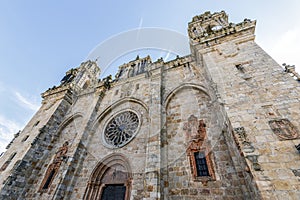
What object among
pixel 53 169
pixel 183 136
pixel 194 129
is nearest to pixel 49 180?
pixel 53 169

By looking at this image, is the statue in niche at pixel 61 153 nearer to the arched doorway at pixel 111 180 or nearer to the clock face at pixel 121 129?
the clock face at pixel 121 129

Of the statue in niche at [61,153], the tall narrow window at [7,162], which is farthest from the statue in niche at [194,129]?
the tall narrow window at [7,162]

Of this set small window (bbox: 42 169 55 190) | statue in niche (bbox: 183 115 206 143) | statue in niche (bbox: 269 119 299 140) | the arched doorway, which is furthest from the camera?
small window (bbox: 42 169 55 190)

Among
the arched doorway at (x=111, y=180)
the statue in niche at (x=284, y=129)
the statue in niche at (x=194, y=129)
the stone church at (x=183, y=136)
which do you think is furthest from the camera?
the arched doorway at (x=111, y=180)

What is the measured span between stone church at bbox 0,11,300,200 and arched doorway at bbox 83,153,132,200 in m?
0.04

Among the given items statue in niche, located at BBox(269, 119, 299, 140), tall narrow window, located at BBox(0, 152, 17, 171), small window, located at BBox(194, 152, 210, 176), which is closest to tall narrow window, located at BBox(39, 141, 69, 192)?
tall narrow window, located at BBox(0, 152, 17, 171)

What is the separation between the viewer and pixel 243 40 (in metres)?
6.95

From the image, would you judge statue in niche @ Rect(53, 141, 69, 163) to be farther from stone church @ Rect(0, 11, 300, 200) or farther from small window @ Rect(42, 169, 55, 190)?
small window @ Rect(42, 169, 55, 190)

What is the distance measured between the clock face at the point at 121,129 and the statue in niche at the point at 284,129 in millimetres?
5800

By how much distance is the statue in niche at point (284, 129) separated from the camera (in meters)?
3.59

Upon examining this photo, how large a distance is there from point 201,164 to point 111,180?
14.7 feet

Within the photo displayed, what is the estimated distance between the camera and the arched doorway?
6.19 metres

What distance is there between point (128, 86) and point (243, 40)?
7.61 m

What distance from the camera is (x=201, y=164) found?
523cm
